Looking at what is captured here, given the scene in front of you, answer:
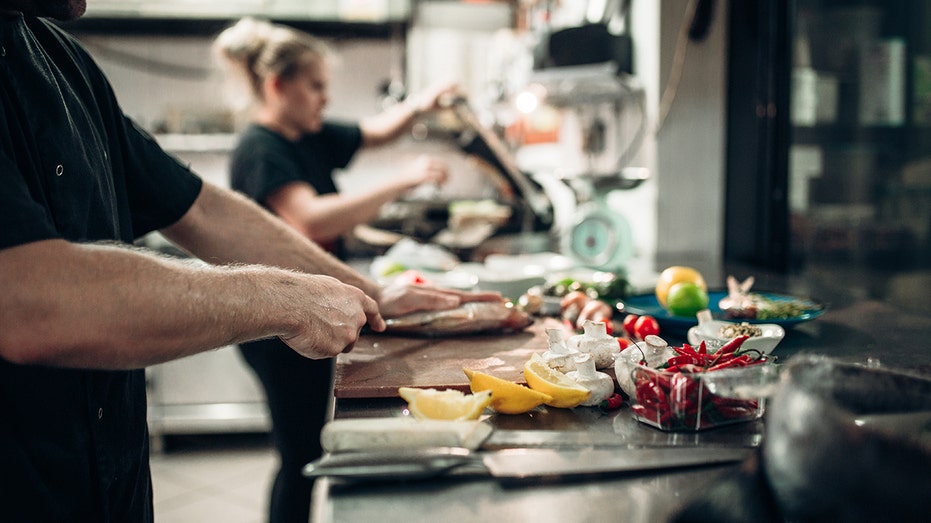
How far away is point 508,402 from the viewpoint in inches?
38.1

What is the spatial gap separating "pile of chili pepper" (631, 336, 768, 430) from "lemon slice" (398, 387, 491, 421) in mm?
200

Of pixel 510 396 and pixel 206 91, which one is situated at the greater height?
pixel 206 91

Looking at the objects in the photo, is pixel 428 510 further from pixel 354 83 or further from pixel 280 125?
pixel 354 83

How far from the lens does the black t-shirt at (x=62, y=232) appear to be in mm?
960

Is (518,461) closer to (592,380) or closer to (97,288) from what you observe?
(592,380)

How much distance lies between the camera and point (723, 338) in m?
1.17

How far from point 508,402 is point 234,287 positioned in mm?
386

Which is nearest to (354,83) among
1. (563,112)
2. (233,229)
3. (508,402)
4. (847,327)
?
(563,112)

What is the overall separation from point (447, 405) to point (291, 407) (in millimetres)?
1445

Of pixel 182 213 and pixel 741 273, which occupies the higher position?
pixel 182 213

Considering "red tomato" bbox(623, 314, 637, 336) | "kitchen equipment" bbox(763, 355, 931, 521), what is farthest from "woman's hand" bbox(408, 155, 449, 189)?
"kitchen equipment" bbox(763, 355, 931, 521)

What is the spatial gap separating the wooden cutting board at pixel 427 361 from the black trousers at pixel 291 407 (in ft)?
2.83

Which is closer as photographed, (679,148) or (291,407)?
(291,407)

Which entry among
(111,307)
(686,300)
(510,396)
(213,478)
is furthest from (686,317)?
(213,478)
